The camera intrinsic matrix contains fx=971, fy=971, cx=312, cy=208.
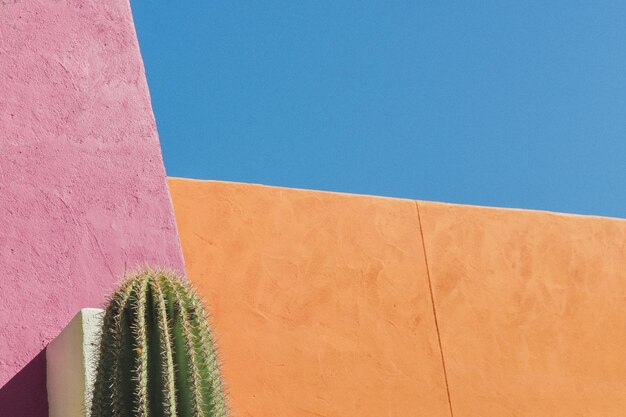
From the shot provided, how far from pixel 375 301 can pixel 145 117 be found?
2.01m

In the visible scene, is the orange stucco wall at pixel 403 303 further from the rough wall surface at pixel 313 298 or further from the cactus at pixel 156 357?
the cactus at pixel 156 357

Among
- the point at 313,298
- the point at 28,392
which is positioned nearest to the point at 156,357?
the point at 28,392

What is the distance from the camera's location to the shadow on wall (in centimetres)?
357

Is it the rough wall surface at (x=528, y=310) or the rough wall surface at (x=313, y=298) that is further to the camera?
the rough wall surface at (x=528, y=310)

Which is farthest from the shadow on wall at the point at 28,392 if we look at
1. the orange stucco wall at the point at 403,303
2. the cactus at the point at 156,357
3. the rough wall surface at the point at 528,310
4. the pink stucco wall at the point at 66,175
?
the rough wall surface at the point at 528,310

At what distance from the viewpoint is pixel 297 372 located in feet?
17.3

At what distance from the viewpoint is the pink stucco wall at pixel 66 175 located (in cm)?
372

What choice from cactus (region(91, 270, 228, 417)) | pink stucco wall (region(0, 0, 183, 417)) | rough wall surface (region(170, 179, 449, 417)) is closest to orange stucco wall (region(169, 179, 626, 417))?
rough wall surface (region(170, 179, 449, 417))

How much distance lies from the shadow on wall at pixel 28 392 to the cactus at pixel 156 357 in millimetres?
840

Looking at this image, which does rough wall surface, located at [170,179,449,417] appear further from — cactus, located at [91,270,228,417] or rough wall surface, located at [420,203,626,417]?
cactus, located at [91,270,228,417]

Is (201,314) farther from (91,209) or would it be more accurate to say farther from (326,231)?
(326,231)

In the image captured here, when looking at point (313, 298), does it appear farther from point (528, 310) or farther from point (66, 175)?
point (66, 175)

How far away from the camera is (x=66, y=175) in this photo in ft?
13.2

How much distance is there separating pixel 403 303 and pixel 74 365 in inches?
108
